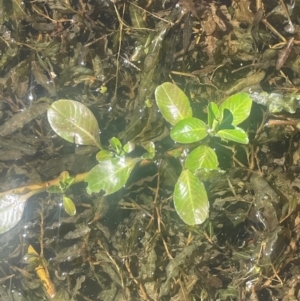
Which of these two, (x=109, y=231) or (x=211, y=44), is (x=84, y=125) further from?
(x=211, y=44)

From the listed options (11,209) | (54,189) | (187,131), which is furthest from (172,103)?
(11,209)

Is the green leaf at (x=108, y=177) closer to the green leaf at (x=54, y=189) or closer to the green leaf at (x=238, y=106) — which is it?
the green leaf at (x=54, y=189)

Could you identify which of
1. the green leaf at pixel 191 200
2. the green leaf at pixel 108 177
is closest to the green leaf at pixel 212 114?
the green leaf at pixel 191 200

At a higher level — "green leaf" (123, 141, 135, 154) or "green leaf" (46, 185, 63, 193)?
"green leaf" (123, 141, 135, 154)

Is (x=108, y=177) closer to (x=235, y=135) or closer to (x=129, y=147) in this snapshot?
(x=129, y=147)

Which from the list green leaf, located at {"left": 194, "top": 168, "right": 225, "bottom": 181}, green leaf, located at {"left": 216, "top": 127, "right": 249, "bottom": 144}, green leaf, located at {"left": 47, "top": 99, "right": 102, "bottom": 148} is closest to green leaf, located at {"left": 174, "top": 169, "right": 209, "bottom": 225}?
green leaf, located at {"left": 194, "top": 168, "right": 225, "bottom": 181}

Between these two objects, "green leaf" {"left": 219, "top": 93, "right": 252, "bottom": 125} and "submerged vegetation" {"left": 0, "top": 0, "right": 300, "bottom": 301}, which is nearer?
"green leaf" {"left": 219, "top": 93, "right": 252, "bottom": 125}

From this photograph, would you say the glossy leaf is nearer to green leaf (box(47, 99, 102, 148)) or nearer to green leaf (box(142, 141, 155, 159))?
green leaf (box(47, 99, 102, 148))
